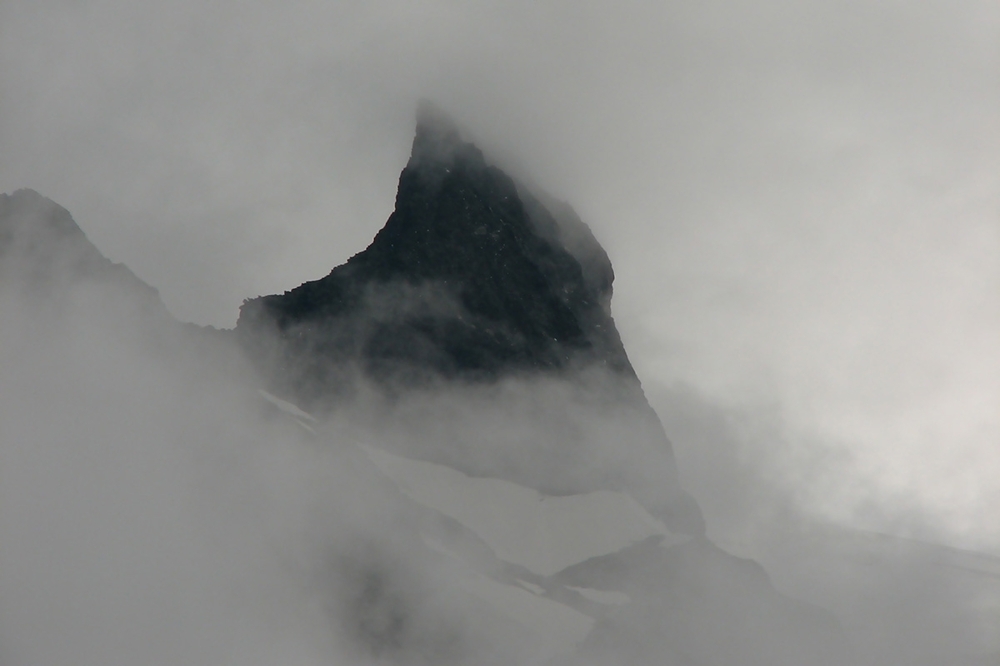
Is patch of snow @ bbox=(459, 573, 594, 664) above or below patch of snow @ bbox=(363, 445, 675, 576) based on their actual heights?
below

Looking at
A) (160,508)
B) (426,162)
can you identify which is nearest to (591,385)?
(426,162)

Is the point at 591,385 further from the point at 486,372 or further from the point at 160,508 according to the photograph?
the point at 160,508

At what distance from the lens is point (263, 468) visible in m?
168

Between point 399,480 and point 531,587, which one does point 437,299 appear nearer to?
point 399,480

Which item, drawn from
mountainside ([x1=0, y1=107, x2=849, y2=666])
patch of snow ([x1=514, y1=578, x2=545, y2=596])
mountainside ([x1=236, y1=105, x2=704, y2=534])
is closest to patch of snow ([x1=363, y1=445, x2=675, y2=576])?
mountainside ([x1=0, y1=107, x2=849, y2=666])

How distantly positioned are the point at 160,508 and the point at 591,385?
321ft

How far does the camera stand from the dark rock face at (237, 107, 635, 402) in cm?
17400

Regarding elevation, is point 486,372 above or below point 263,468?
above

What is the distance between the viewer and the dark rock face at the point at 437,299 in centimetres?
17400

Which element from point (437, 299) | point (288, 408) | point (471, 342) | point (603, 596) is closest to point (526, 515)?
point (603, 596)

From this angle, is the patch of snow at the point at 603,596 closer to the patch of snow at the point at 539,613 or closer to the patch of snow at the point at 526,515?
the patch of snow at the point at 539,613

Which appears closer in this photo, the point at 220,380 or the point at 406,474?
the point at 406,474

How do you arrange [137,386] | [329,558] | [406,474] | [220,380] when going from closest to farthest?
[329,558], [406,474], [220,380], [137,386]

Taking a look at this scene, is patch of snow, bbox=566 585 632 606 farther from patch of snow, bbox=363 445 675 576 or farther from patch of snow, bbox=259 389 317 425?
patch of snow, bbox=259 389 317 425
